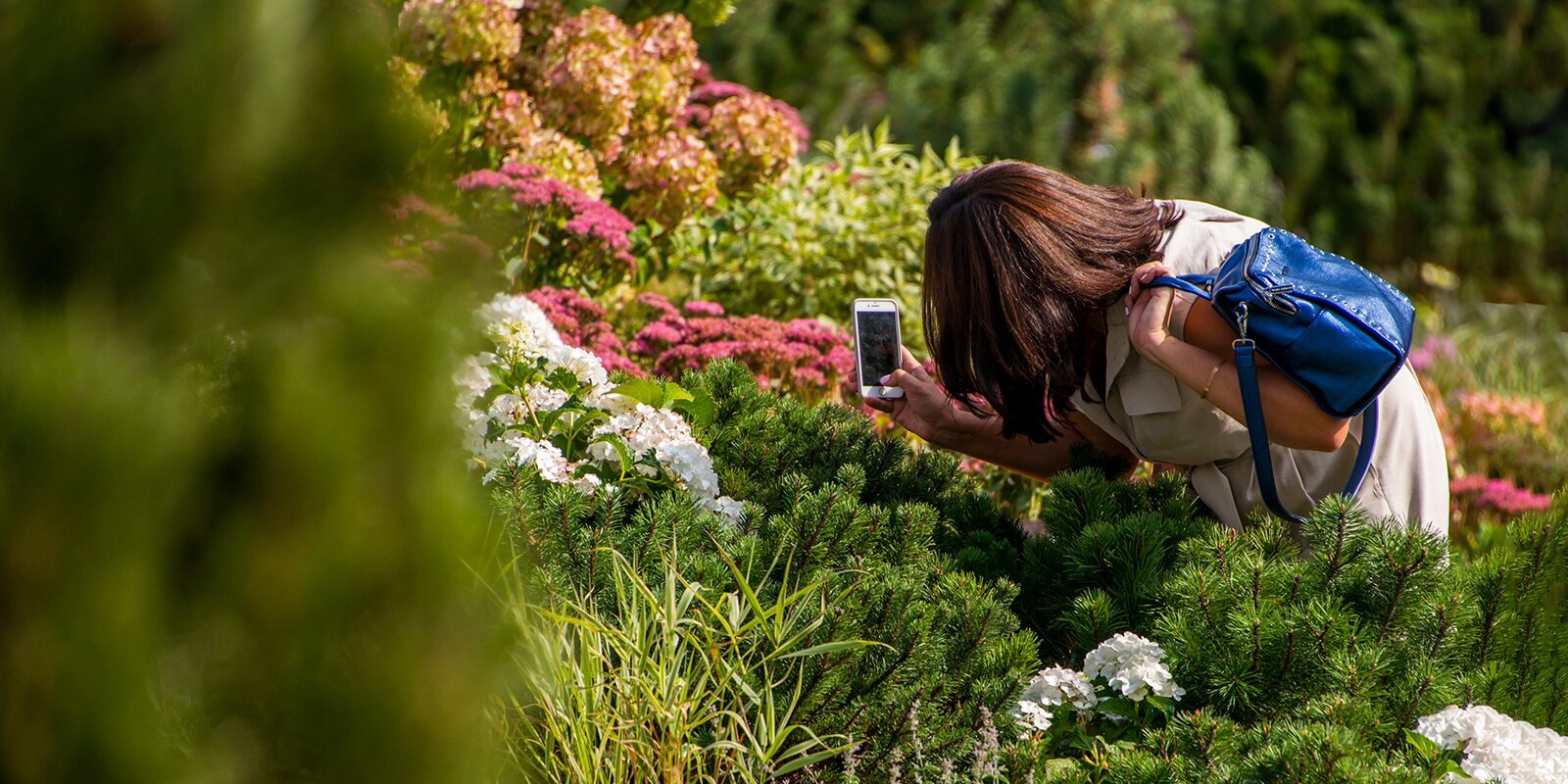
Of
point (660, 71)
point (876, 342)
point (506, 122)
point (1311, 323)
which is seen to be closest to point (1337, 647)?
point (1311, 323)

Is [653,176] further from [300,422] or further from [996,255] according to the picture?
[300,422]

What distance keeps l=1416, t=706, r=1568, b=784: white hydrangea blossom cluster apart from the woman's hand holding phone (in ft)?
4.46

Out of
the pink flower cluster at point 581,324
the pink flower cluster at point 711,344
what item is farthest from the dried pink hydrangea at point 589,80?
the pink flower cluster at point 581,324

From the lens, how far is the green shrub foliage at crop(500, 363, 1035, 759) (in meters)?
1.95

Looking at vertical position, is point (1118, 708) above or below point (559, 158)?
below

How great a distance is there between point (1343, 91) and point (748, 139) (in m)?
5.63

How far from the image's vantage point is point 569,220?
4207 millimetres

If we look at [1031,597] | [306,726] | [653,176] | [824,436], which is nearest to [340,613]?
[306,726]

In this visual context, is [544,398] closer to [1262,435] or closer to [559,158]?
[1262,435]

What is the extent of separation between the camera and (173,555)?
0.55 meters

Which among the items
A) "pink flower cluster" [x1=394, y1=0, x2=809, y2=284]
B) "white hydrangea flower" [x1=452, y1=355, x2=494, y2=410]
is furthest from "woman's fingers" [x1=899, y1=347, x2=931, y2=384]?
"pink flower cluster" [x1=394, y1=0, x2=809, y2=284]

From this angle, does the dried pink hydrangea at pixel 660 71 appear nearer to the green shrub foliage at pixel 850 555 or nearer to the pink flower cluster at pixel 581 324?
the pink flower cluster at pixel 581 324

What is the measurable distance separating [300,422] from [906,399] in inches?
102

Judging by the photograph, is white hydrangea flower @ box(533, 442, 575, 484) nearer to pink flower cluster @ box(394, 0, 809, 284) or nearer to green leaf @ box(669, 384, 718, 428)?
green leaf @ box(669, 384, 718, 428)
